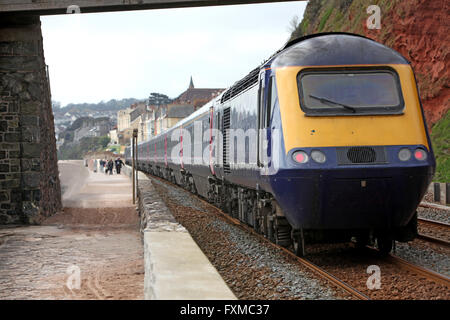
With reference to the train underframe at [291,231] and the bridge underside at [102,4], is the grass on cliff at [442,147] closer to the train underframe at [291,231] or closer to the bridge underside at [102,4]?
the bridge underside at [102,4]

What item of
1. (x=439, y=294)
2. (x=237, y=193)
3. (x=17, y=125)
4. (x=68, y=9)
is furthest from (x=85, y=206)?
(x=439, y=294)

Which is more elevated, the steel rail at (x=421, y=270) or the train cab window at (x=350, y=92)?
the train cab window at (x=350, y=92)

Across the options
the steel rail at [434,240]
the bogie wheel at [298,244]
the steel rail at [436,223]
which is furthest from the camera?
the steel rail at [436,223]

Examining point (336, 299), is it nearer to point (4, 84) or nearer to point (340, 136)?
point (340, 136)

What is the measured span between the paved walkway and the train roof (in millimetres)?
3826

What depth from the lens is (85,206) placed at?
860 inches

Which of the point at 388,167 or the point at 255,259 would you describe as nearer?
the point at 388,167

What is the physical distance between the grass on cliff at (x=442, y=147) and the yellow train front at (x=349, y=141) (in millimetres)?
14285

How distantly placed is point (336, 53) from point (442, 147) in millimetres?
16994

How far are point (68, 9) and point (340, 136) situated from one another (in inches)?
392

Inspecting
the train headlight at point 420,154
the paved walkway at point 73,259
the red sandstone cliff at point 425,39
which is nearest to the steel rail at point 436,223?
the train headlight at point 420,154

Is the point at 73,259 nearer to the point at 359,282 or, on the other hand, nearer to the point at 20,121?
the point at 359,282

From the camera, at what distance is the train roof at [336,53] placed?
8.55 metres

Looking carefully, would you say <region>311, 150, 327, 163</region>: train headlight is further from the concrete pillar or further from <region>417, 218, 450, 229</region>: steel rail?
the concrete pillar
